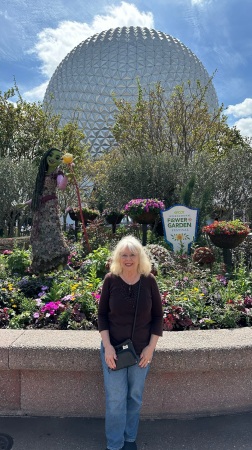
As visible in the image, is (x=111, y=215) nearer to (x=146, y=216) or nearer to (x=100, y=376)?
(x=146, y=216)

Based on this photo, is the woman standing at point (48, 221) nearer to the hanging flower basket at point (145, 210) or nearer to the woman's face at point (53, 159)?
the woman's face at point (53, 159)

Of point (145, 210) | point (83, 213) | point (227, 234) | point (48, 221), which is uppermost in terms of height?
point (83, 213)

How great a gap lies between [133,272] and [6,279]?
4283 mm

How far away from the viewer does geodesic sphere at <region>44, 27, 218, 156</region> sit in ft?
137

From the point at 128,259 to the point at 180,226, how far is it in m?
7.11

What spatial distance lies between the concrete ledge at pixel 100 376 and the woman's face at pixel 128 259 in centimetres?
95

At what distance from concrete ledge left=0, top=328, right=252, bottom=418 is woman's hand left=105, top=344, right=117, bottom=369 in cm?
53

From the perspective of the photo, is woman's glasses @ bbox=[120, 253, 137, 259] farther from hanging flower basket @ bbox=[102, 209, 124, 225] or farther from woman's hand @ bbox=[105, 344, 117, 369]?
hanging flower basket @ bbox=[102, 209, 124, 225]

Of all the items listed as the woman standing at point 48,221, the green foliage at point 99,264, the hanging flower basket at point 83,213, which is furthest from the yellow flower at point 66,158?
the hanging flower basket at point 83,213

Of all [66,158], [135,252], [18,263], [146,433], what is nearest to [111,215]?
[66,158]

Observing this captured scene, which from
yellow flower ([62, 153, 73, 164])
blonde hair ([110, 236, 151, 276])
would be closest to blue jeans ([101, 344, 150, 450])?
blonde hair ([110, 236, 151, 276])

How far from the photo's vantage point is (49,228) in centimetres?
721

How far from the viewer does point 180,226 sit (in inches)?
400

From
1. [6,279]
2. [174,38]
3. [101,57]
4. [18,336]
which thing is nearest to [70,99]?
[101,57]
